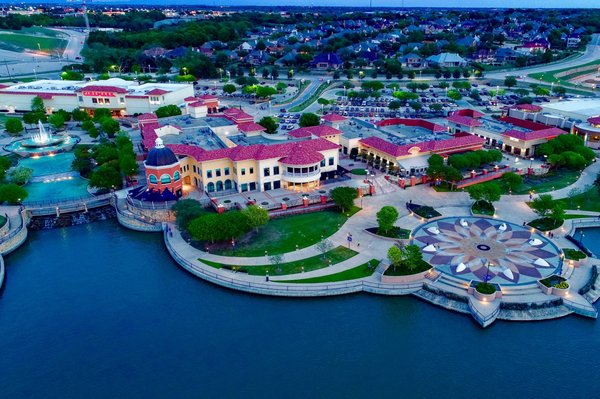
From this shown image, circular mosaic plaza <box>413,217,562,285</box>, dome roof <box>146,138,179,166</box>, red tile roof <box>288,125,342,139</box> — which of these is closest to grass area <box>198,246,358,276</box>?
circular mosaic plaza <box>413,217,562,285</box>

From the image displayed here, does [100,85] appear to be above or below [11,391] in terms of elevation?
above

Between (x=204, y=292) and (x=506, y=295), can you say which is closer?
(x=506, y=295)

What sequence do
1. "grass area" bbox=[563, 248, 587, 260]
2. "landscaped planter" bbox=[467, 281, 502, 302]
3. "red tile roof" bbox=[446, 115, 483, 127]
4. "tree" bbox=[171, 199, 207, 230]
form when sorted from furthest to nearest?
"red tile roof" bbox=[446, 115, 483, 127]
"tree" bbox=[171, 199, 207, 230]
"grass area" bbox=[563, 248, 587, 260]
"landscaped planter" bbox=[467, 281, 502, 302]

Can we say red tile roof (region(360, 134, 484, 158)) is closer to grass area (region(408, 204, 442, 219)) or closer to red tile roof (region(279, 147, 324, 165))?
grass area (region(408, 204, 442, 219))

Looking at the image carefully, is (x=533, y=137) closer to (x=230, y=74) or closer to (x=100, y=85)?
(x=100, y=85)

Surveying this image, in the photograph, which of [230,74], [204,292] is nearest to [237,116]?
[204,292]

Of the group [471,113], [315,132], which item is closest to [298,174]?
[315,132]

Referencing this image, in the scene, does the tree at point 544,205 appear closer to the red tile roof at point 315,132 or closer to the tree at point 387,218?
the tree at point 387,218
